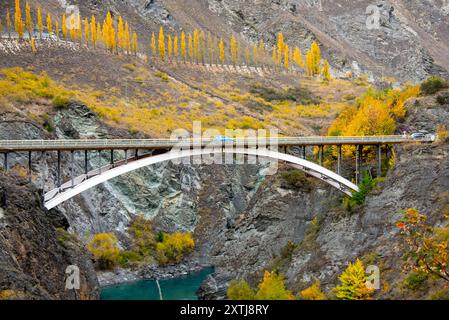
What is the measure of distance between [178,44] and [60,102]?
5483 centimetres

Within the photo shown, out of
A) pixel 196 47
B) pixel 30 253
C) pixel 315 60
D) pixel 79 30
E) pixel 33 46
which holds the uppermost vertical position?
pixel 79 30

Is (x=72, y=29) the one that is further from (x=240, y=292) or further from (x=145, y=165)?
(x=240, y=292)

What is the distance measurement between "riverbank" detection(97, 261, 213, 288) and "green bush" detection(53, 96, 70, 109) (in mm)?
19565

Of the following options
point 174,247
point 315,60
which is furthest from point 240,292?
point 315,60

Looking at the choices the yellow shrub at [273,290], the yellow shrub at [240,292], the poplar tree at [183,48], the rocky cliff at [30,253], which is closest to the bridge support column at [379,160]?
the yellow shrub at [273,290]

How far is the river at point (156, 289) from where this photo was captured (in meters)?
61.8

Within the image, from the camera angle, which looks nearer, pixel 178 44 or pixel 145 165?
pixel 145 165

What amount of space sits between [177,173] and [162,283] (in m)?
18.4

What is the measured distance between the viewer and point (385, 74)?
156500mm

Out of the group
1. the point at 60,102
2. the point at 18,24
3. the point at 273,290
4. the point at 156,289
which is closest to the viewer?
the point at 273,290

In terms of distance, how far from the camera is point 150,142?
55.1 meters

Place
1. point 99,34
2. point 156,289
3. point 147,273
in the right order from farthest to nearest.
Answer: point 99,34 < point 147,273 < point 156,289
